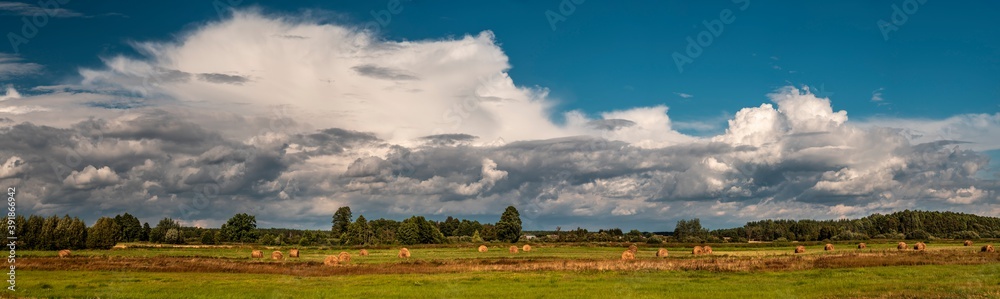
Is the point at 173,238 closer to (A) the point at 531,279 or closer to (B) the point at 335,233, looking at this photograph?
(B) the point at 335,233

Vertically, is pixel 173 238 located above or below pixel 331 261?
above

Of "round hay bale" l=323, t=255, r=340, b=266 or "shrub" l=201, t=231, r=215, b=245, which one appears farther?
"shrub" l=201, t=231, r=215, b=245

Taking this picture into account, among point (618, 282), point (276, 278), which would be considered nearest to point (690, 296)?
point (618, 282)

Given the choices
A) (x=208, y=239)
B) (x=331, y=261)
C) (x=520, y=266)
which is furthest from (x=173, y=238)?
(x=520, y=266)

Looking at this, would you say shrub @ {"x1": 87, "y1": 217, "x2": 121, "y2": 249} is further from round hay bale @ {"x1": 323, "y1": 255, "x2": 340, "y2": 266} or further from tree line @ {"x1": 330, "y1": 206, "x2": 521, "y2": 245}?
round hay bale @ {"x1": 323, "y1": 255, "x2": 340, "y2": 266}

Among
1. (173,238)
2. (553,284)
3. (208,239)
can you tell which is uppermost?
(173,238)

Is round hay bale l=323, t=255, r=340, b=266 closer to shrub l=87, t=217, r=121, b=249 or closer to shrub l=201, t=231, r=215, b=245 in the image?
shrub l=87, t=217, r=121, b=249

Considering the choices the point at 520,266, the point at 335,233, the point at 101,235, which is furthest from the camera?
the point at 335,233

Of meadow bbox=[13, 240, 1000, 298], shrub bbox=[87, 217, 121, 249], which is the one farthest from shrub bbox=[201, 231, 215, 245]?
meadow bbox=[13, 240, 1000, 298]

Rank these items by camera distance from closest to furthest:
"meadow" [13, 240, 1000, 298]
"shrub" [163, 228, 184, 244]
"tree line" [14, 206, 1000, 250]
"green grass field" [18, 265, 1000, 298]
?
"green grass field" [18, 265, 1000, 298] → "meadow" [13, 240, 1000, 298] → "tree line" [14, 206, 1000, 250] → "shrub" [163, 228, 184, 244]

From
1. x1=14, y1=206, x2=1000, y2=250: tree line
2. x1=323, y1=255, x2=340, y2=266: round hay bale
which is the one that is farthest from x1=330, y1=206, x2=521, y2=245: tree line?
x1=323, y1=255, x2=340, y2=266: round hay bale

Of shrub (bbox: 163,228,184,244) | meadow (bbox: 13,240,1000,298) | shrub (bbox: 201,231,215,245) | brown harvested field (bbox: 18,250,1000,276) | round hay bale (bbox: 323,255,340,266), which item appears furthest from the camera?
shrub (bbox: 163,228,184,244)

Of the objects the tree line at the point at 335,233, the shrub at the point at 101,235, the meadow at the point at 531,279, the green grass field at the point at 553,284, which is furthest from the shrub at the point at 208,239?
the green grass field at the point at 553,284

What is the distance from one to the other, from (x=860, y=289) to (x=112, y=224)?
418ft
